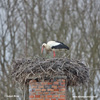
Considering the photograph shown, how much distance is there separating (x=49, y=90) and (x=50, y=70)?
0.49 meters

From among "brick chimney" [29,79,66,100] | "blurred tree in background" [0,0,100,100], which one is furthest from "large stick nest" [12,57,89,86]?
"blurred tree in background" [0,0,100,100]

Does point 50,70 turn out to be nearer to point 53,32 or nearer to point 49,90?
point 49,90

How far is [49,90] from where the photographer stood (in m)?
10.1

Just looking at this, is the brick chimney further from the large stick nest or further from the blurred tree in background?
the blurred tree in background

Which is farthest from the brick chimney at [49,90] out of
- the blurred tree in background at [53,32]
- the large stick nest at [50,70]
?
the blurred tree in background at [53,32]

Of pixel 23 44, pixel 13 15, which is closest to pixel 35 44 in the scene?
pixel 23 44

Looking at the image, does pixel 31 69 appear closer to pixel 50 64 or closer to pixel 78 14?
pixel 50 64

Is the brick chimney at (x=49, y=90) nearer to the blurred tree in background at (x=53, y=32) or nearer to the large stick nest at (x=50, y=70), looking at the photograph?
the large stick nest at (x=50, y=70)

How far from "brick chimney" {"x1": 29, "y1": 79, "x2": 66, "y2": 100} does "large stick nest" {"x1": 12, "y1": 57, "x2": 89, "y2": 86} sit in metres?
0.15

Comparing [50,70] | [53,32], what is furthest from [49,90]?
[53,32]

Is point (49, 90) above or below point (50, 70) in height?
below

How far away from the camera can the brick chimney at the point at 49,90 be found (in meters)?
10.1

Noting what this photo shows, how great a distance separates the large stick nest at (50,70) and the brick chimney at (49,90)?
5.9 inches

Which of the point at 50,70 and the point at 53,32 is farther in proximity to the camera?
the point at 53,32
